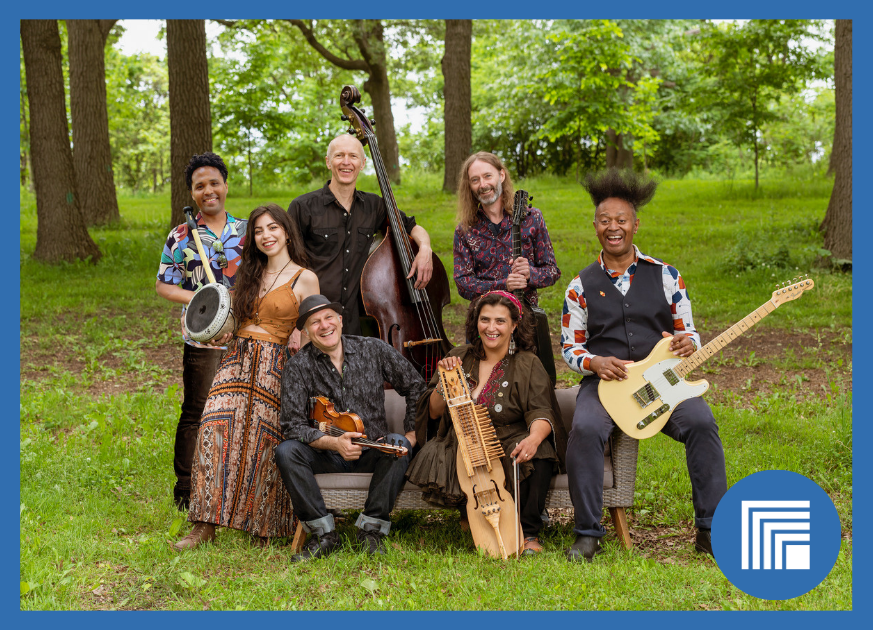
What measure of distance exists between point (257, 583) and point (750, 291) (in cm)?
726

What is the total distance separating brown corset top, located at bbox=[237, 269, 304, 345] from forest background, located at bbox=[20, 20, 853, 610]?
Answer: 1.10 metres

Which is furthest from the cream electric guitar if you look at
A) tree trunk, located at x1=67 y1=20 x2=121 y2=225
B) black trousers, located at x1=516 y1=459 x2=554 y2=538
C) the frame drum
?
→ tree trunk, located at x1=67 y1=20 x2=121 y2=225

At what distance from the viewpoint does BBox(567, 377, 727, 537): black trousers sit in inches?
154

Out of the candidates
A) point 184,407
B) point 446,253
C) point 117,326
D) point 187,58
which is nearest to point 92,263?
point 117,326

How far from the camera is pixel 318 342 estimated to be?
4.13 m

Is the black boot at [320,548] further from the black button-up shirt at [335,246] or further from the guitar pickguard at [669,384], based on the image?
the guitar pickguard at [669,384]

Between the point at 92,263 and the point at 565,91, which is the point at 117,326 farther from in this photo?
the point at 565,91

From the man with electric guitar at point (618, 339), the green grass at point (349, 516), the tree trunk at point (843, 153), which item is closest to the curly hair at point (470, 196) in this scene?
the man with electric guitar at point (618, 339)

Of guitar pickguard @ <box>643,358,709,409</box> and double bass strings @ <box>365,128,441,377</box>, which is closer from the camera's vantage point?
guitar pickguard @ <box>643,358,709,409</box>

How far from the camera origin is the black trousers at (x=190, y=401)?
186 inches

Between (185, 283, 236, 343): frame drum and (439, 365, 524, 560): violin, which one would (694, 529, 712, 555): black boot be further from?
(185, 283, 236, 343): frame drum

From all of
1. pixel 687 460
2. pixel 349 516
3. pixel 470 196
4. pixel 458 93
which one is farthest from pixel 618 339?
pixel 458 93

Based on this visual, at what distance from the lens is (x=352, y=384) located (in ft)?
13.9

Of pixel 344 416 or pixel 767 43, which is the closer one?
pixel 344 416
